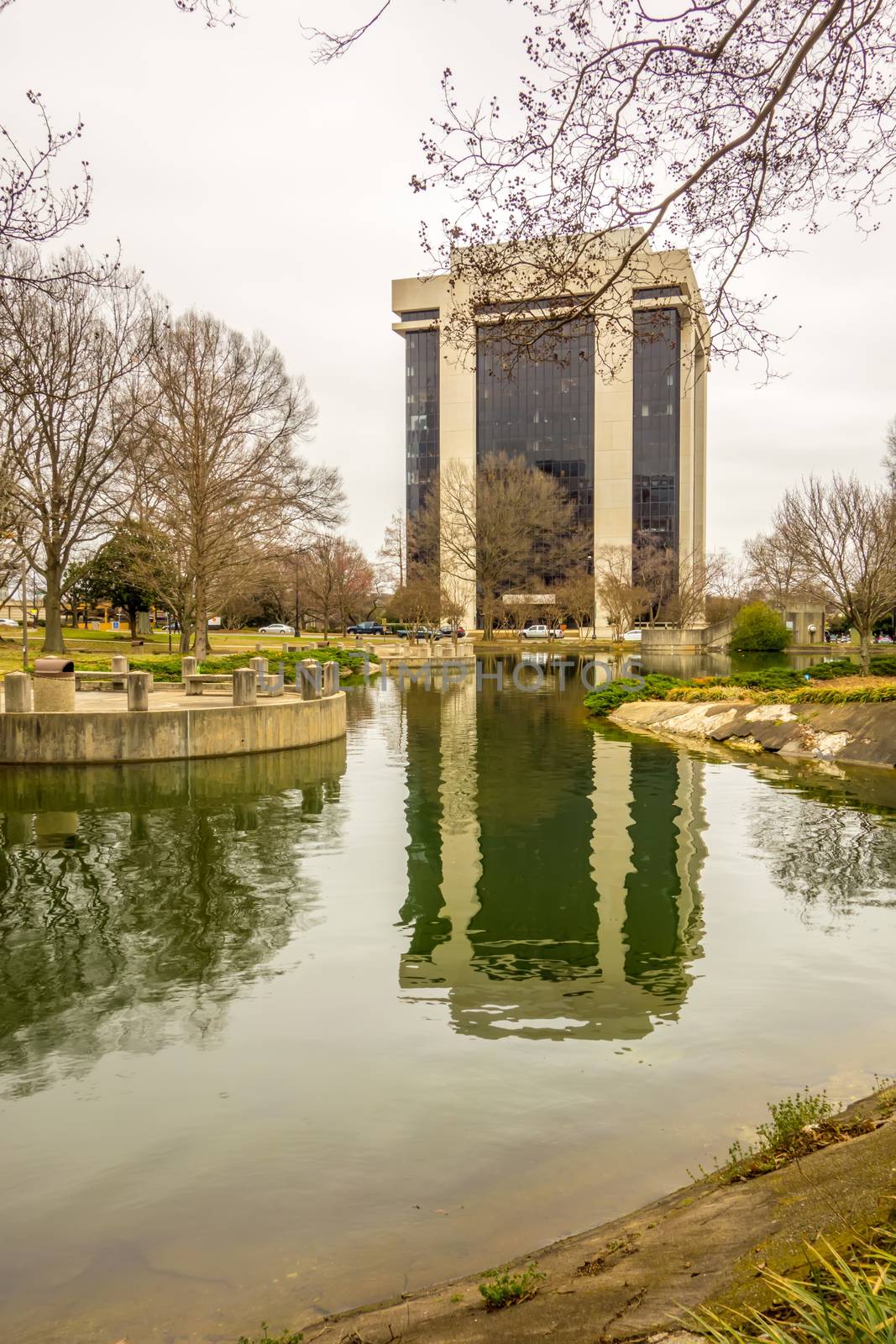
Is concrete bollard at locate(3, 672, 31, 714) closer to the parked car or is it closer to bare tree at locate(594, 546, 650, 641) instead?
bare tree at locate(594, 546, 650, 641)

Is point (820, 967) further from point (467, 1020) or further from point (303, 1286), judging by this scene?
point (303, 1286)

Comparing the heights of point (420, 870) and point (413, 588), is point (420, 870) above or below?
below

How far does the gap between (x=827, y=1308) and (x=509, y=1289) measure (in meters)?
1.37

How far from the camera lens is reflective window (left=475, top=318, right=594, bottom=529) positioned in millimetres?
95375

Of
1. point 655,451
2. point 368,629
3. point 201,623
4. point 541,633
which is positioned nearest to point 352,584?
point 368,629

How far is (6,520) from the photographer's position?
2822cm

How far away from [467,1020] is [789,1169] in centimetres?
320

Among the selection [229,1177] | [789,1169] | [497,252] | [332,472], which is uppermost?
[332,472]

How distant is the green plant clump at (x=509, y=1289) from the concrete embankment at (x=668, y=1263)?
0.14ft

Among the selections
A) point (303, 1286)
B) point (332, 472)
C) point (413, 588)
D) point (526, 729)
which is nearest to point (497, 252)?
point (303, 1286)

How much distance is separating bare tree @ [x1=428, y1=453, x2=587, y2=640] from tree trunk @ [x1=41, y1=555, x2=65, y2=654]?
Answer: 34.7 m

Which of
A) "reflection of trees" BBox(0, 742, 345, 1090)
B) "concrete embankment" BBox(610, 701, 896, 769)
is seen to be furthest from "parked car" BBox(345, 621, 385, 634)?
"reflection of trees" BBox(0, 742, 345, 1090)

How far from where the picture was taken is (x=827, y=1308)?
2791 mm

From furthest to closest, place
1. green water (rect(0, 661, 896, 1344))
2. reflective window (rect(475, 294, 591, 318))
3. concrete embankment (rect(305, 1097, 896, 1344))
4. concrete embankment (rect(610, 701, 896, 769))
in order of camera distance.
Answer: concrete embankment (rect(610, 701, 896, 769)) < reflective window (rect(475, 294, 591, 318)) < green water (rect(0, 661, 896, 1344)) < concrete embankment (rect(305, 1097, 896, 1344))
